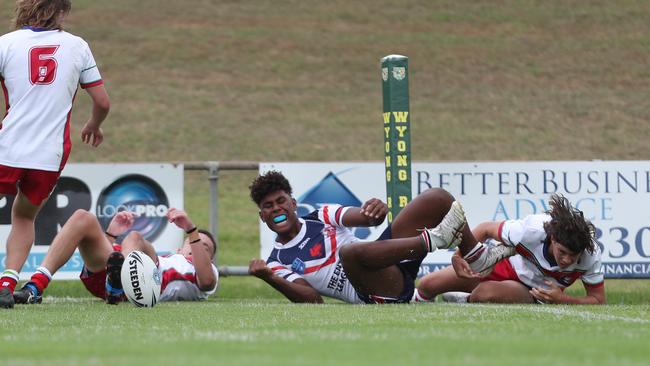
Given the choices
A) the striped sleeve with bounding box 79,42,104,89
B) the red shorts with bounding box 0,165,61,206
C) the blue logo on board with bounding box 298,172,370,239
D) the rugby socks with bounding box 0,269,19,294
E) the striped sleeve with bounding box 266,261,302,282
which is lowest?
the striped sleeve with bounding box 266,261,302,282

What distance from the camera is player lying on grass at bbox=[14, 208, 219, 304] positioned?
27.2 ft

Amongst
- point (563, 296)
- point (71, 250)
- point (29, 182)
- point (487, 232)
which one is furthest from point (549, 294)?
point (29, 182)

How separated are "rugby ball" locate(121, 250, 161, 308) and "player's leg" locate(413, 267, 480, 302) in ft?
8.02

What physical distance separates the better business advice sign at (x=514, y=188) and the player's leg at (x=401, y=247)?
2.98 meters

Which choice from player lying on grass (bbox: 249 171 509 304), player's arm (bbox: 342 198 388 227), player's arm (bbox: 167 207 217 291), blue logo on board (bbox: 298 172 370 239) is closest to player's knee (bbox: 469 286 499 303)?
player lying on grass (bbox: 249 171 509 304)

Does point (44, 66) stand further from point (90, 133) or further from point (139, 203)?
point (139, 203)

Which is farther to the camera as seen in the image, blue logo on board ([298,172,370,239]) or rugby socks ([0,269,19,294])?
blue logo on board ([298,172,370,239])

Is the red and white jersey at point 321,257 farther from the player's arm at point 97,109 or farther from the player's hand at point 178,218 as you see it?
the player's arm at point 97,109

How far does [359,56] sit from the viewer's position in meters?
29.9

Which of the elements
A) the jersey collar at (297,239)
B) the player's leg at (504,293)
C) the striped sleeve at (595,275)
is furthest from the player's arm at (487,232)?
the jersey collar at (297,239)

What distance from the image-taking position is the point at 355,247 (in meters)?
8.15

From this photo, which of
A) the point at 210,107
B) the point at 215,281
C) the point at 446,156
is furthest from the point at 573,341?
the point at 210,107

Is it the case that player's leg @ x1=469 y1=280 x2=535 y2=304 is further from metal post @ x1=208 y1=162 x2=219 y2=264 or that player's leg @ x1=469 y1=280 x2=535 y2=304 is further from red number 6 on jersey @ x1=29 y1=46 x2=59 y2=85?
red number 6 on jersey @ x1=29 y1=46 x2=59 y2=85

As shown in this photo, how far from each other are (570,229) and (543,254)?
653 mm
